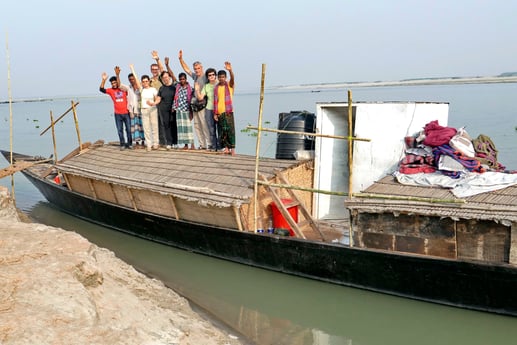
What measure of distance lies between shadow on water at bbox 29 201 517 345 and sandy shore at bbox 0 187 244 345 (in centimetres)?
87

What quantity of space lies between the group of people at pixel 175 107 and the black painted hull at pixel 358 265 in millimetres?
2610

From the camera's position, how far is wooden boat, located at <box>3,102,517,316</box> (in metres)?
6.03

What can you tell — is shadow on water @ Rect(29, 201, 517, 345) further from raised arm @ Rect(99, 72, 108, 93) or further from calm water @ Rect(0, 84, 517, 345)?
raised arm @ Rect(99, 72, 108, 93)

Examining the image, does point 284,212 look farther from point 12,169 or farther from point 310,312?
point 12,169

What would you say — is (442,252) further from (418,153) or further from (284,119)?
(284,119)

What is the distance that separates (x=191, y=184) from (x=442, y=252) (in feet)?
15.2

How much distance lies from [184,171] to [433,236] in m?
5.12

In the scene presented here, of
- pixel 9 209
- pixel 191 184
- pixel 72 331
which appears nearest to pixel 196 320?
pixel 72 331

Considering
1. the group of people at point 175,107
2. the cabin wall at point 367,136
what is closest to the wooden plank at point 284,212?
the cabin wall at point 367,136

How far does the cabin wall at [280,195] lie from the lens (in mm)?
8195

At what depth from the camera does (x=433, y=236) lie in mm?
6328

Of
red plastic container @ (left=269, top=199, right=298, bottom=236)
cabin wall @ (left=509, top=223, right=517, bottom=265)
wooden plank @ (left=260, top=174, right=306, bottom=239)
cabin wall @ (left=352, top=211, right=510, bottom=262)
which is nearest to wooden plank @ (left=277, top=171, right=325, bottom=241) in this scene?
red plastic container @ (left=269, top=199, right=298, bottom=236)

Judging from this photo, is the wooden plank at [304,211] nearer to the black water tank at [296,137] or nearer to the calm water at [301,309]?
the calm water at [301,309]

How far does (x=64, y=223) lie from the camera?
1195 centimetres
